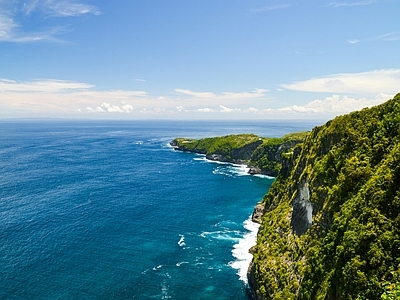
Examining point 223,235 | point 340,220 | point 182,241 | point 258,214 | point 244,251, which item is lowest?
point 244,251

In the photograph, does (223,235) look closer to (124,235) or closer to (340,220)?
(124,235)

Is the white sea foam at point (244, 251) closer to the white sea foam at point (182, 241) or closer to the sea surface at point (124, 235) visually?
the sea surface at point (124, 235)

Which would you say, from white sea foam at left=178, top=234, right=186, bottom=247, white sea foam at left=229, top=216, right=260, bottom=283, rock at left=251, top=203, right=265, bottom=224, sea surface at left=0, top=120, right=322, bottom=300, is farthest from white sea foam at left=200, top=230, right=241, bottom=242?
rock at left=251, top=203, right=265, bottom=224

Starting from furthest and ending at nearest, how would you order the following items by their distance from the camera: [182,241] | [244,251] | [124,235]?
[124,235]
[182,241]
[244,251]

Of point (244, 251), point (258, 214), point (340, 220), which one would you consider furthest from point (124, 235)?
point (340, 220)

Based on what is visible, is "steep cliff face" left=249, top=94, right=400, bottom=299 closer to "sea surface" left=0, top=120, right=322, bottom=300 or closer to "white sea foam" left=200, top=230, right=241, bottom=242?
"sea surface" left=0, top=120, right=322, bottom=300

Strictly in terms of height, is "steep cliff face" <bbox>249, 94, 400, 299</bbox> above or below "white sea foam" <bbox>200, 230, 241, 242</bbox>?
above

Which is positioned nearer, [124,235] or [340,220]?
[340,220]
